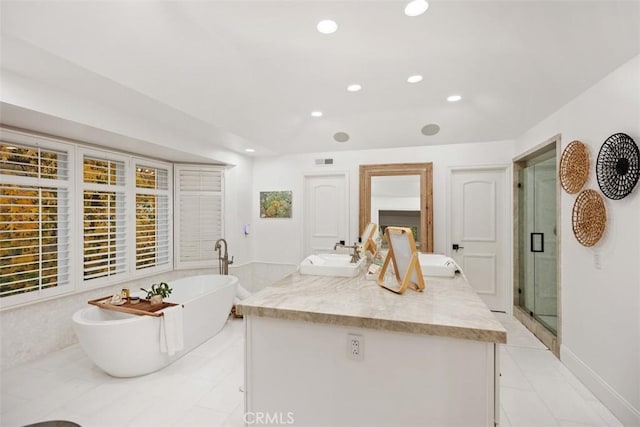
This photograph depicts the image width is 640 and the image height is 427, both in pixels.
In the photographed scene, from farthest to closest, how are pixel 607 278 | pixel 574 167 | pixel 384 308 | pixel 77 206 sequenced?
pixel 77 206 → pixel 574 167 → pixel 607 278 → pixel 384 308

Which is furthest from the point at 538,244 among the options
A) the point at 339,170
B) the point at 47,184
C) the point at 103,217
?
the point at 47,184

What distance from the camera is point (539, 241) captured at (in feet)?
11.4

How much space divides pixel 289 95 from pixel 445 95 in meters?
1.55

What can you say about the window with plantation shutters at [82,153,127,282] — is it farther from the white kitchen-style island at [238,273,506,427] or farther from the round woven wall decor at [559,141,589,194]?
the round woven wall decor at [559,141,589,194]

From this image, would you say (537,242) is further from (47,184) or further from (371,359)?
(47,184)

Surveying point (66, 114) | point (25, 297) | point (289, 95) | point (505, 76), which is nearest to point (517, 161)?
point (505, 76)

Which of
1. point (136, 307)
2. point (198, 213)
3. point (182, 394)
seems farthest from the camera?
point (198, 213)

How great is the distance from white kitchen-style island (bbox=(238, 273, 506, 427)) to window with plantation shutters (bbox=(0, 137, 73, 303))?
2.65 meters

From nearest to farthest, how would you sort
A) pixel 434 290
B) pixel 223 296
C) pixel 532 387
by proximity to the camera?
pixel 434 290 < pixel 532 387 < pixel 223 296

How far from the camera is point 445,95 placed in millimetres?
2980

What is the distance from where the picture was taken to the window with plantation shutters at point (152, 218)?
3896mm

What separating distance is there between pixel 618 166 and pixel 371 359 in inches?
85.8

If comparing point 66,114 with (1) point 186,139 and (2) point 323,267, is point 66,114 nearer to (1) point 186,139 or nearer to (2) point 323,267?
(1) point 186,139

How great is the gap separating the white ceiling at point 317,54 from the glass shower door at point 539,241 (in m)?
0.66
